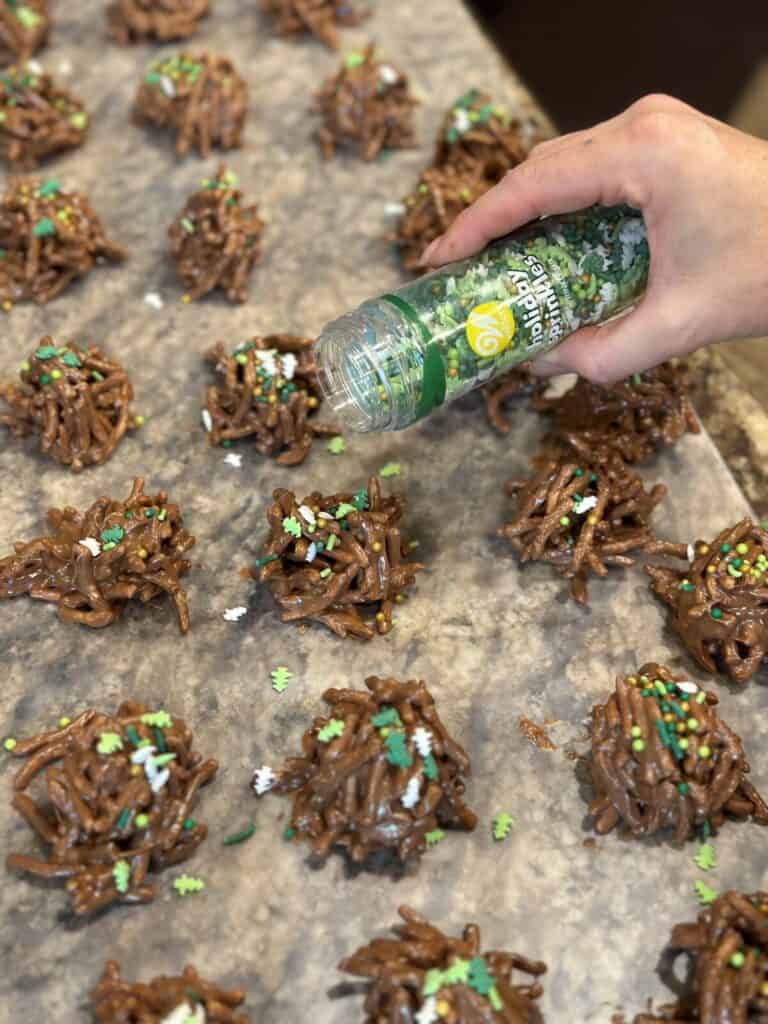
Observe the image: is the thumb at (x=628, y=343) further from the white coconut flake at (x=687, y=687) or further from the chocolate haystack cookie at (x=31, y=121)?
the chocolate haystack cookie at (x=31, y=121)

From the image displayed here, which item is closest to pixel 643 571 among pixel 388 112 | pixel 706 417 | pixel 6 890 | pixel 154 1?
pixel 706 417

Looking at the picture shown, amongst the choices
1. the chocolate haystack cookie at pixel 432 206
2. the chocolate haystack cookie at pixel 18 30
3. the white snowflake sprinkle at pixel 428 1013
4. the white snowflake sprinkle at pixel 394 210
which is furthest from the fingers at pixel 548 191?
the chocolate haystack cookie at pixel 18 30

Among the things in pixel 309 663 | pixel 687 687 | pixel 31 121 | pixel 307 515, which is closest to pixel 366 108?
pixel 31 121

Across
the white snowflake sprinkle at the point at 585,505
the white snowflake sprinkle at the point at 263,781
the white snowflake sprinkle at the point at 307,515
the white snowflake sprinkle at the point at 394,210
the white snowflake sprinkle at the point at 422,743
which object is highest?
the white snowflake sprinkle at the point at 394,210

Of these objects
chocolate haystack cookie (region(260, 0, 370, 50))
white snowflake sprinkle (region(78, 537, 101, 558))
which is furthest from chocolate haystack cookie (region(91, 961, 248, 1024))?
chocolate haystack cookie (region(260, 0, 370, 50))

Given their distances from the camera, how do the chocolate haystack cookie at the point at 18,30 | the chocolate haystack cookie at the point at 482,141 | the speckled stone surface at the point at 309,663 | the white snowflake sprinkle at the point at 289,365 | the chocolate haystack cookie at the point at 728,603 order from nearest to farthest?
the speckled stone surface at the point at 309,663 → the chocolate haystack cookie at the point at 728,603 → the white snowflake sprinkle at the point at 289,365 → the chocolate haystack cookie at the point at 482,141 → the chocolate haystack cookie at the point at 18,30

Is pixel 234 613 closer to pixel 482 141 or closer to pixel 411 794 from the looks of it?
pixel 411 794

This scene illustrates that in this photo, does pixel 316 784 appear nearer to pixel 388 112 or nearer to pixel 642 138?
pixel 642 138

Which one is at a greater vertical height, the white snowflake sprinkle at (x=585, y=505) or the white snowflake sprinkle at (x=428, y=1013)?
the white snowflake sprinkle at (x=585, y=505)
